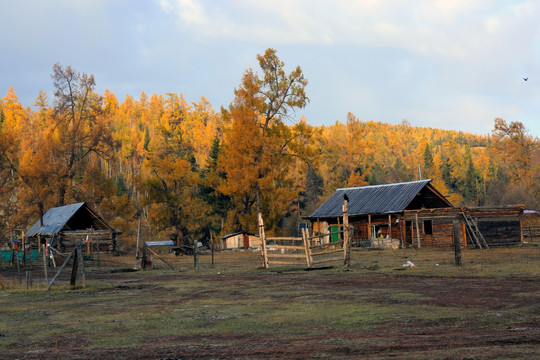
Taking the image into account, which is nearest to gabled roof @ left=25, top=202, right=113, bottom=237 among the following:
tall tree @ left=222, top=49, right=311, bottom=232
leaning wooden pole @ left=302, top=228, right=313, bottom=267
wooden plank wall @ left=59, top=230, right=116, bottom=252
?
wooden plank wall @ left=59, top=230, right=116, bottom=252

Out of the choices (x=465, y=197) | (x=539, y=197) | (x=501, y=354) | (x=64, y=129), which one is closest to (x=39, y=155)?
(x=64, y=129)

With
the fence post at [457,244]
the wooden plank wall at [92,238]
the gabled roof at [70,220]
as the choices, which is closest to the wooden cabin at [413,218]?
the wooden plank wall at [92,238]

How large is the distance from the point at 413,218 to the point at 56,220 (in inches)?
1142

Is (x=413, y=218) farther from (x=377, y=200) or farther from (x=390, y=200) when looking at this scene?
(x=377, y=200)

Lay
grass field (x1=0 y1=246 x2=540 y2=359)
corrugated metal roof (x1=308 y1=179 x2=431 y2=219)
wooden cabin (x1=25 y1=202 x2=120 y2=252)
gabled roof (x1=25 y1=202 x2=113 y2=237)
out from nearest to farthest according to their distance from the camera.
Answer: grass field (x1=0 y1=246 x2=540 y2=359)
wooden cabin (x1=25 y1=202 x2=120 y2=252)
gabled roof (x1=25 y1=202 x2=113 y2=237)
corrugated metal roof (x1=308 y1=179 x2=431 y2=219)

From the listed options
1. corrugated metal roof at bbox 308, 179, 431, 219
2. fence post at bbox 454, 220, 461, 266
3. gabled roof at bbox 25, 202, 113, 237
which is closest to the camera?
fence post at bbox 454, 220, 461, 266

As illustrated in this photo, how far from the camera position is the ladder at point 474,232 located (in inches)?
1626

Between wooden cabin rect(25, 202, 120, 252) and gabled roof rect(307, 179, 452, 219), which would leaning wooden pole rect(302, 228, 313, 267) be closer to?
gabled roof rect(307, 179, 452, 219)

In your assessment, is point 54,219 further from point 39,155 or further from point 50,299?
point 50,299

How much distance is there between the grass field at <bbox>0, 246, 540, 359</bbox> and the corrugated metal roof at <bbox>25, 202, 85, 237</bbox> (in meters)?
28.6

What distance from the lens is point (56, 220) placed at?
48.6 meters

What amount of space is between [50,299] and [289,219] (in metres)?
72.0

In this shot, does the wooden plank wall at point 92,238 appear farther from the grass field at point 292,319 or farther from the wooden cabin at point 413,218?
the grass field at point 292,319

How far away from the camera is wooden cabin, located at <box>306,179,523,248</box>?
43656 millimetres
